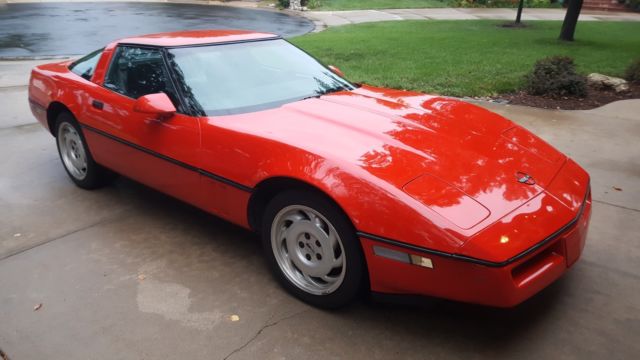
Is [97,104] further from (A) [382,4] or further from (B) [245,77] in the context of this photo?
(A) [382,4]

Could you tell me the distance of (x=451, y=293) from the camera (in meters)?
2.28

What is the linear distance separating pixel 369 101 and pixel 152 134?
4.91ft

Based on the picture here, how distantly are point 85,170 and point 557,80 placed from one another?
6.31m

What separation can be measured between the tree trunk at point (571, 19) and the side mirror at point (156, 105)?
11688 millimetres

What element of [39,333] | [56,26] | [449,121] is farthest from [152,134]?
[56,26]

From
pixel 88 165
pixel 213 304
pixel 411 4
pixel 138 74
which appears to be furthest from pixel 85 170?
pixel 411 4

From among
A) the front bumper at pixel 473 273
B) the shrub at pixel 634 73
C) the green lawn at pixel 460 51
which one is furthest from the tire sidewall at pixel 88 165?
the shrub at pixel 634 73

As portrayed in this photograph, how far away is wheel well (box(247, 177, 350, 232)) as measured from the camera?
105 inches

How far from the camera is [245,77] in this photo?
3545 mm

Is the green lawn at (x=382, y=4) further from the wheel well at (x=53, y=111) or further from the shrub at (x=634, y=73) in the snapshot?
the wheel well at (x=53, y=111)

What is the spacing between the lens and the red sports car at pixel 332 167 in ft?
7.50

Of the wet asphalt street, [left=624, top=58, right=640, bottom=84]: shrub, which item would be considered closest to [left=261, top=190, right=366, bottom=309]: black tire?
[left=624, top=58, right=640, bottom=84]: shrub

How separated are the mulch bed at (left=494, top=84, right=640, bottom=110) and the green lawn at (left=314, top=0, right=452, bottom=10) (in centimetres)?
1574

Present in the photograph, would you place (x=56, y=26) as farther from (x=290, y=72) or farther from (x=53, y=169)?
(x=290, y=72)
